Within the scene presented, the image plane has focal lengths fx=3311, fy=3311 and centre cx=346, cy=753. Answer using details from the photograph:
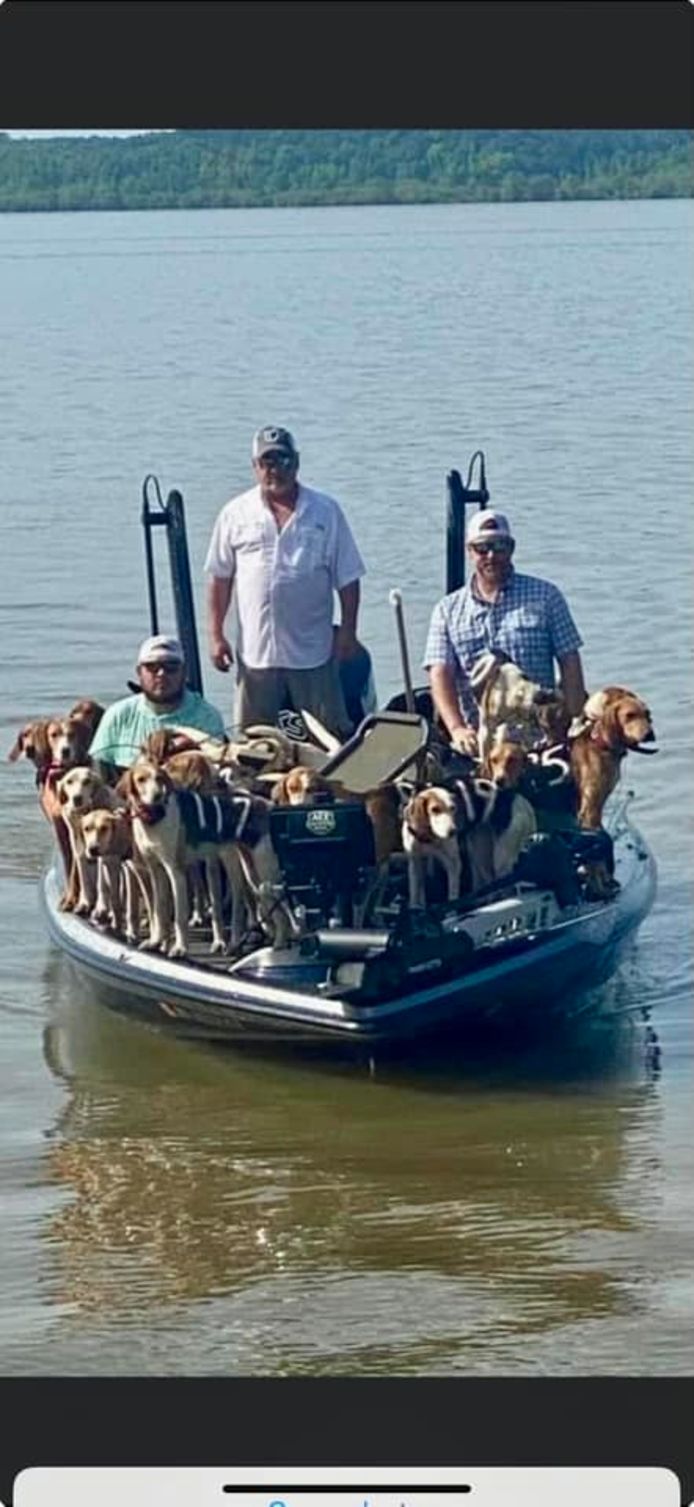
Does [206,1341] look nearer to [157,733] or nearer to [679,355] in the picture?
[157,733]

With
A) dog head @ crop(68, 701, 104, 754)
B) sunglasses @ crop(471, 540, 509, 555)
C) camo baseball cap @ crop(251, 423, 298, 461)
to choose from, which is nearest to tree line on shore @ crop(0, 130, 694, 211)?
camo baseball cap @ crop(251, 423, 298, 461)

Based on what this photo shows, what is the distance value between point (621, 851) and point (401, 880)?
127 cm

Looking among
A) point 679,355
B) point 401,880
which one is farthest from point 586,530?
point 401,880

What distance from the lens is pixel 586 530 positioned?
55.5 feet

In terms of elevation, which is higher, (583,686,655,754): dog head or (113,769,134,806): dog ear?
(583,686,655,754): dog head

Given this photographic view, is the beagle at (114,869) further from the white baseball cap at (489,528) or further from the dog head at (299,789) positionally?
the white baseball cap at (489,528)

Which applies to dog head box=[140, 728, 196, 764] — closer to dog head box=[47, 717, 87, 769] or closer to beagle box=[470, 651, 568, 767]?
dog head box=[47, 717, 87, 769]

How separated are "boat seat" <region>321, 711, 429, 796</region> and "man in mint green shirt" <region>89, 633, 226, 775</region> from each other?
38cm

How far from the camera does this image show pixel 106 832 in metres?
8.80

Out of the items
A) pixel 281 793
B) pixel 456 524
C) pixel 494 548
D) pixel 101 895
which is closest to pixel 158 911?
pixel 101 895

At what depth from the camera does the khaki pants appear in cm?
930

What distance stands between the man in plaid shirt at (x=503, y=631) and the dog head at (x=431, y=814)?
532 mm

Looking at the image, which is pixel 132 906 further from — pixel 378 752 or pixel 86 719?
pixel 378 752

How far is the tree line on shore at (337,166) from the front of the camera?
4977 mm
